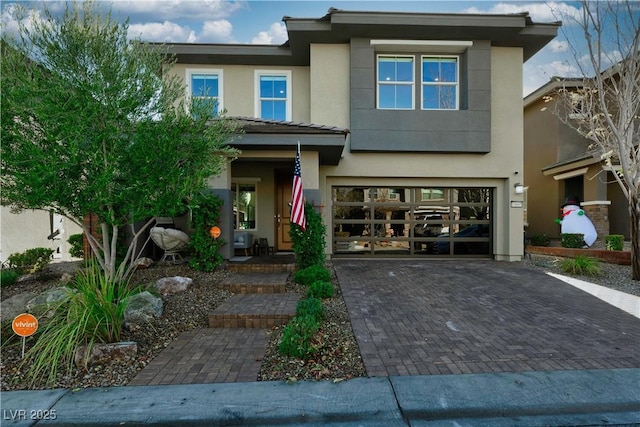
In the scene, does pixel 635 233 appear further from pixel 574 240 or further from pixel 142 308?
pixel 142 308

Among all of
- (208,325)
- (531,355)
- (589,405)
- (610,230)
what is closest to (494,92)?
(610,230)

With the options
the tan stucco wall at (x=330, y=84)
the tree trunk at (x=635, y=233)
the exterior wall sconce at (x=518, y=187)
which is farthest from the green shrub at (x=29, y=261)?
the tree trunk at (x=635, y=233)

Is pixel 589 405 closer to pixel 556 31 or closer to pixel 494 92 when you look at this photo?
pixel 494 92

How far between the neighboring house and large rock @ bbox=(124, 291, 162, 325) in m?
12.9

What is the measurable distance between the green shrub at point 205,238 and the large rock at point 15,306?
113 inches

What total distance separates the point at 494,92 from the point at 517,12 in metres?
2.29

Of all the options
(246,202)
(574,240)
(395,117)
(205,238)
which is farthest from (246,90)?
(574,240)

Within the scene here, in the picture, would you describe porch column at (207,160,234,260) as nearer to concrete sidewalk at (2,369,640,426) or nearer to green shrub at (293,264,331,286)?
green shrub at (293,264,331,286)

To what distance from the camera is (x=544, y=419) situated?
2.83 meters

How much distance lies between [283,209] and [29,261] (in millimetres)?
6980

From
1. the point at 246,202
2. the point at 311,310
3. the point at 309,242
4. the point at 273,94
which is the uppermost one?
the point at 273,94

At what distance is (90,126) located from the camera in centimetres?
443

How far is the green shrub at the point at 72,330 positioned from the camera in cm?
344

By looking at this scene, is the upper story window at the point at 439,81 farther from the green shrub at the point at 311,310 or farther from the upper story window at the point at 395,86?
the green shrub at the point at 311,310
